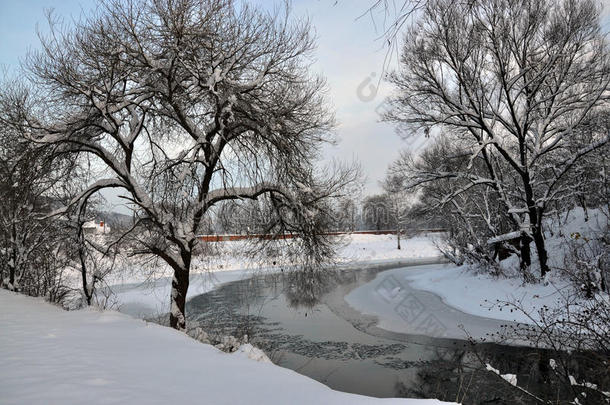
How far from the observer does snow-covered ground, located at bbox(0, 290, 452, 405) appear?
3.64m

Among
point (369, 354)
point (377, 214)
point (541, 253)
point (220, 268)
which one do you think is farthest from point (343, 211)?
point (377, 214)

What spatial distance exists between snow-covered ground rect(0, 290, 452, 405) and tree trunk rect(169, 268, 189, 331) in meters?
3.32

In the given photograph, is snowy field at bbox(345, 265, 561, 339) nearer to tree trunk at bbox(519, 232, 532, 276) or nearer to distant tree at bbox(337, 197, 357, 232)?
tree trunk at bbox(519, 232, 532, 276)

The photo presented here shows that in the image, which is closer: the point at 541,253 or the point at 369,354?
the point at 369,354

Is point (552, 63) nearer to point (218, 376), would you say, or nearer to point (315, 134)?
point (315, 134)

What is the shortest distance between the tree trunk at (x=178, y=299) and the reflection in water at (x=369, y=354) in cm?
212

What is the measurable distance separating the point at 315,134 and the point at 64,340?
8.23 metres

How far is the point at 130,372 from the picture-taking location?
438 cm

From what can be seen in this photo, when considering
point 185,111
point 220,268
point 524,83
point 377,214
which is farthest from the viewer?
point 377,214

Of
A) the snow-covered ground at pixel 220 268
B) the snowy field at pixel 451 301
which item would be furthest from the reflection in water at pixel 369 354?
the snow-covered ground at pixel 220 268

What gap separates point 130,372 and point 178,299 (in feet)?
19.9

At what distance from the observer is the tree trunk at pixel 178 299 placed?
10.1m

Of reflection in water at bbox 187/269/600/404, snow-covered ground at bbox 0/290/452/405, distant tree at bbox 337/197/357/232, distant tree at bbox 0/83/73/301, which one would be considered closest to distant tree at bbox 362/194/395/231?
reflection in water at bbox 187/269/600/404

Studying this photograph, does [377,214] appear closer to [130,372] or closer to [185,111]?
[185,111]
